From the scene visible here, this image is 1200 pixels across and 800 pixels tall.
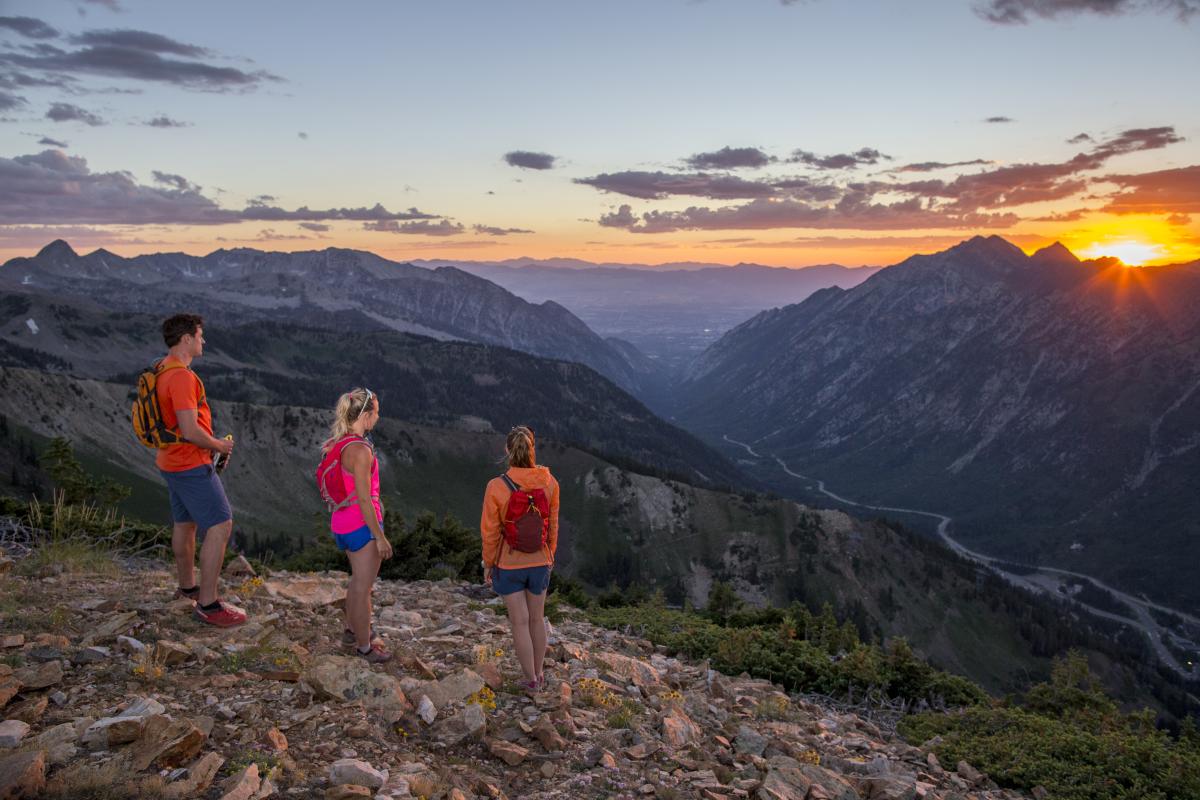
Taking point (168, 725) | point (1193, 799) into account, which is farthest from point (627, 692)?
point (1193, 799)

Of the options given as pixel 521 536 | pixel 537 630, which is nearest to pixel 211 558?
pixel 521 536

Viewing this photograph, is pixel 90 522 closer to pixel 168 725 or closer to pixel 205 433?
pixel 205 433

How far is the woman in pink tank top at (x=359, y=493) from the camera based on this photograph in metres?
9.81

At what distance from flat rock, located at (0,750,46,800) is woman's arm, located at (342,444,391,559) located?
13.5 feet

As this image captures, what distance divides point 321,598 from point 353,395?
5.50 metres

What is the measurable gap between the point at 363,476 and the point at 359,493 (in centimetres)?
26

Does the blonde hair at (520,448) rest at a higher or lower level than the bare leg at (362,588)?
higher

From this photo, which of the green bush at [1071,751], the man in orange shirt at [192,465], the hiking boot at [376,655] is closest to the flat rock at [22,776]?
the man in orange shirt at [192,465]

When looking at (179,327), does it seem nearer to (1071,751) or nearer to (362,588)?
(362,588)

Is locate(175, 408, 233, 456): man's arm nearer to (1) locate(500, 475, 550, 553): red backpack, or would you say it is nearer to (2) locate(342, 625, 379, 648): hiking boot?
(2) locate(342, 625, 379, 648): hiking boot

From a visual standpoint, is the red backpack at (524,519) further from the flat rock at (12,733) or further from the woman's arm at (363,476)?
the flat rock at (12,733)

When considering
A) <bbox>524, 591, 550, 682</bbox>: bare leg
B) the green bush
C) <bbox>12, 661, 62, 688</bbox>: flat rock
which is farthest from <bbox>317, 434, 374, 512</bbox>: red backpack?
the green bush

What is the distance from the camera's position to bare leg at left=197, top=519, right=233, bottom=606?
1043cm

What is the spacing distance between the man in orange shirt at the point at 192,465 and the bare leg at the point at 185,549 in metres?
0.01
